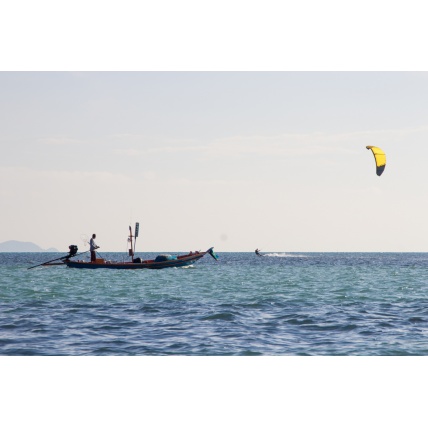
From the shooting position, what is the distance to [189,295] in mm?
33188

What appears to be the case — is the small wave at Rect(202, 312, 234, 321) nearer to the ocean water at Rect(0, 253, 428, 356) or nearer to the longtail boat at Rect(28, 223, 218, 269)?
the ocean water at Rect(0, 253, 428, 356)

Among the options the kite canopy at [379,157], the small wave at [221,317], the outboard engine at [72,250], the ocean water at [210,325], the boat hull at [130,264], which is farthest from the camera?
the boat hull at [130,264]

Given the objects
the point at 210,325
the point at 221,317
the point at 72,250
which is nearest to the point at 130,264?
the point at 72,250

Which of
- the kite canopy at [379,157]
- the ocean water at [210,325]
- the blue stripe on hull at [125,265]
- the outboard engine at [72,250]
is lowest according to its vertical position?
the ocean water at [210,325]

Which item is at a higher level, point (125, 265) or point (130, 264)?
point (130, 264)

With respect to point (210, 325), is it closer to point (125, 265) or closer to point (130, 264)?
point (130, 264)

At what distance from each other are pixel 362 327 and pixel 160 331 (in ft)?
21.8

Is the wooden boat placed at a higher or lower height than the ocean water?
higher

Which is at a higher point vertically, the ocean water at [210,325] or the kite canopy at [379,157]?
the kite canopy at [379,157]

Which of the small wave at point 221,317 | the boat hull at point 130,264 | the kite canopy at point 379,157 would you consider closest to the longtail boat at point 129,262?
the boat hull at point 130,264

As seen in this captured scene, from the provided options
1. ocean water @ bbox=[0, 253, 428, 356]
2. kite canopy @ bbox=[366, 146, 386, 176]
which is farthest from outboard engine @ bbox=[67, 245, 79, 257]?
kite canopy @ bbox=[366, 146, 386, 176]

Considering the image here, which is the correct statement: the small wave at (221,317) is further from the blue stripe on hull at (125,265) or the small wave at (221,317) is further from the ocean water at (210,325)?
the blue stripe on hull at (125,265)
